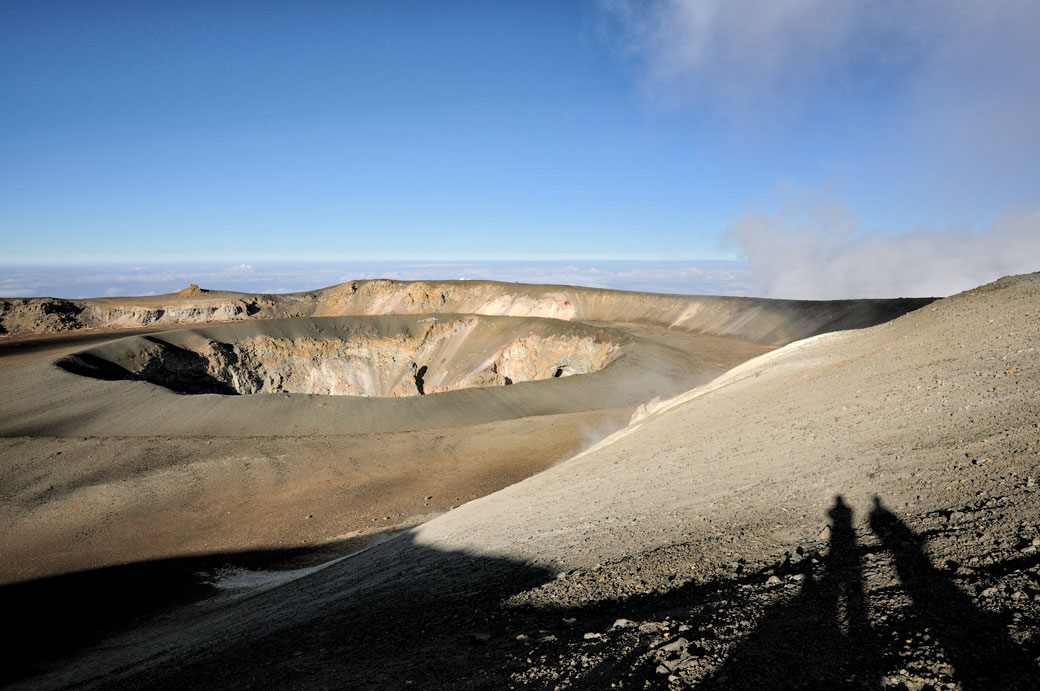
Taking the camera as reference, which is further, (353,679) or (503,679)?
(353,679)

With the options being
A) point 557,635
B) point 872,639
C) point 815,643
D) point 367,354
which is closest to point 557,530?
point 557,635

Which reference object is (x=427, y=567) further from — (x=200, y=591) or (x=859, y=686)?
(x=200, y=591)

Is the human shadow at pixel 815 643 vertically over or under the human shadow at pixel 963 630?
under

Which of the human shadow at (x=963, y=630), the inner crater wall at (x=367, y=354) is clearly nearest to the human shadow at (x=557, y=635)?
the human shadow at (x=963, y=630)

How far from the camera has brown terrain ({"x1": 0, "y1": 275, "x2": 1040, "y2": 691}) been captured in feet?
12.0

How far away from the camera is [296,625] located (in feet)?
22.8

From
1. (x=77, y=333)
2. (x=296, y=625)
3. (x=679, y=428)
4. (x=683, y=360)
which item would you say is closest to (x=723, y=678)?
(x=296, y=625)

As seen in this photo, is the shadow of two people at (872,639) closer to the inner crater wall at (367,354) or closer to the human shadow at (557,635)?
the human shadow at (557,635)

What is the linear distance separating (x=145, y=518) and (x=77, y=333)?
165 feet

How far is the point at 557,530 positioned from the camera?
25.7 feet

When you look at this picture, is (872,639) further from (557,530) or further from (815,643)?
(557,530)

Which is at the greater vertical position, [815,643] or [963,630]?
[963,630]

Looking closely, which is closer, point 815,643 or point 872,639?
point 872,639

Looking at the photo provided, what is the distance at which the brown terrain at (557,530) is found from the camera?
12.0 ft
